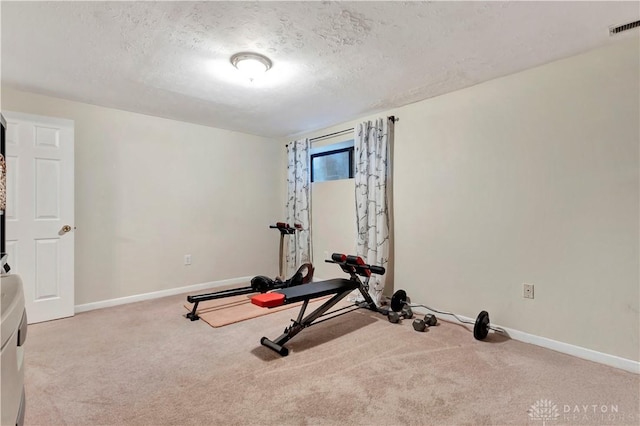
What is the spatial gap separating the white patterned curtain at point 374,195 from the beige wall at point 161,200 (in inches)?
70.7

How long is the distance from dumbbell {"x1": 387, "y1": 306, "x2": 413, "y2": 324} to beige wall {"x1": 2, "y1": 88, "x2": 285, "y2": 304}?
7.90 feet

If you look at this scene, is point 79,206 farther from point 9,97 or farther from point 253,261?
point 253,261

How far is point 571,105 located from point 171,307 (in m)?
4.11

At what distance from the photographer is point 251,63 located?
7.45 ft

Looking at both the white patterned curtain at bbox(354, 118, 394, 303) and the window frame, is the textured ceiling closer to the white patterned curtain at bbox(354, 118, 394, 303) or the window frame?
the white patterned curtain at bbox(354, 118, 394, 303)

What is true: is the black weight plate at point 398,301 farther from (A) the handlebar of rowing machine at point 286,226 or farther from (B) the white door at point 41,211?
(B) the white door at point 41,211

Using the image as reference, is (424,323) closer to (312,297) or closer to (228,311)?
(312,297)

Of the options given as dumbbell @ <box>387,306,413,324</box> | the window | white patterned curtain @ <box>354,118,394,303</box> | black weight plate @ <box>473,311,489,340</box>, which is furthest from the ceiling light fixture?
black weight plate @ <box>473,311,489,340</box>

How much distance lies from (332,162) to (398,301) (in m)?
2.11

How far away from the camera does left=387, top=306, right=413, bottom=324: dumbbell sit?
289 cm

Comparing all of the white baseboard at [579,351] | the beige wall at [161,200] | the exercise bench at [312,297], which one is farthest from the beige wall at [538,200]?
the beige wall at [161,200]

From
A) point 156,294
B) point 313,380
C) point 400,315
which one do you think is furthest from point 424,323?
point 156,294

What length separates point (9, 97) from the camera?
2855mm

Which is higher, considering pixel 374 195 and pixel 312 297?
pixel 374 195
